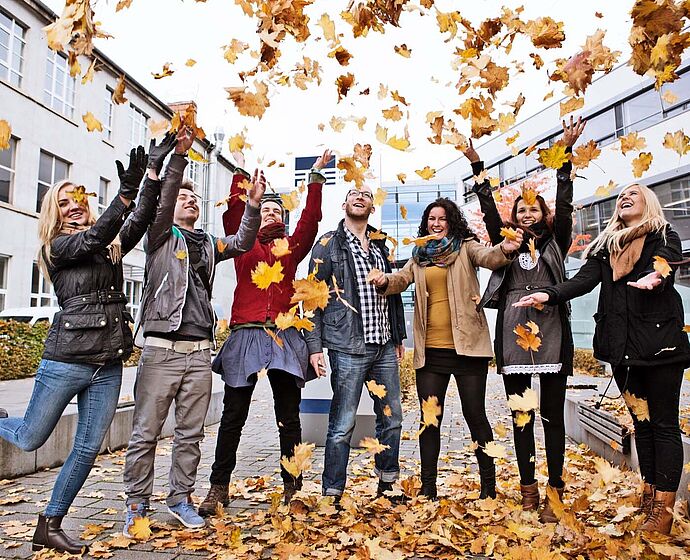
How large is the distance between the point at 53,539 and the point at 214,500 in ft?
3.11

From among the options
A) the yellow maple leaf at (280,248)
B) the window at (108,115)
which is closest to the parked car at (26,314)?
the window at (108,115)

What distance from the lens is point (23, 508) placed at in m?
3.65

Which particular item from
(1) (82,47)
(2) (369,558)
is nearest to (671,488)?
(2) (369,558)

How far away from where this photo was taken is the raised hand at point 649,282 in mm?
2979

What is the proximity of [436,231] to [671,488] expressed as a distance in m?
1.97

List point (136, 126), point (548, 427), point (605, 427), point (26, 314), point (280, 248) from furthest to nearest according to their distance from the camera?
point (136, 126) → point (26, 314) → point (605, 427) → point (280, 248) → point (548, 427)

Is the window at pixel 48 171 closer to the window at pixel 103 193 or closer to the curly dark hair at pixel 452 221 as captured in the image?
the window at pixel 103 193

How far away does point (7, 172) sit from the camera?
16.0 metres

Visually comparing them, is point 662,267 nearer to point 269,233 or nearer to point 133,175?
point 269,233

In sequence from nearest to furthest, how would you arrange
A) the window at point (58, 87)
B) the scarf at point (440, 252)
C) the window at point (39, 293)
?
1. the scarf at point (440, 252)
2. the window at point (39, 293)
3. the window at point (58, 87)

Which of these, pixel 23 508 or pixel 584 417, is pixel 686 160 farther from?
pixel 23 508

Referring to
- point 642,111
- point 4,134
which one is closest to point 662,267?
point 4,134

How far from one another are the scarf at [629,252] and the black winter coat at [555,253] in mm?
300

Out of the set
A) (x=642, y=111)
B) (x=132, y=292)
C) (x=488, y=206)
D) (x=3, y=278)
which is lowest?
(x=488, y=206)
